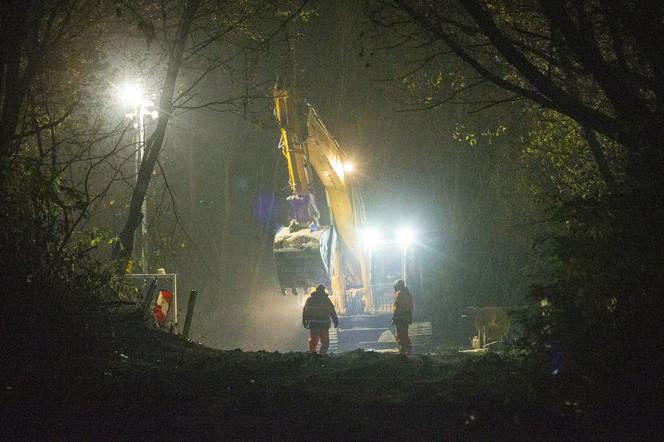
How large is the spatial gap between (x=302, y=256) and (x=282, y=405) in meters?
11.3

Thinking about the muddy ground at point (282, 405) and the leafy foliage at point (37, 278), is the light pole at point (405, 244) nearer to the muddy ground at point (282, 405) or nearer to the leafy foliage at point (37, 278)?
the leafy foliage at point (37, 278)

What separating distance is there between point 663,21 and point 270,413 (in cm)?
620

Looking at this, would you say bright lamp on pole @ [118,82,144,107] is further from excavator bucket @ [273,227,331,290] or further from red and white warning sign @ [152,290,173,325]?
excavator bucket @ [273,227,331,290]

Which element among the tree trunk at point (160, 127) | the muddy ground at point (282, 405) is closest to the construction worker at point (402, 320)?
the tree trunk at point (160, 127)

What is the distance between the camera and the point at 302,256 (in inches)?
715

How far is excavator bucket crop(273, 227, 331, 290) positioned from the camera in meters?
18.1

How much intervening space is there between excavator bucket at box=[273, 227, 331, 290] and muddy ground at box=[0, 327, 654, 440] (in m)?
9.16

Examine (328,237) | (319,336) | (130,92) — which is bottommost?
(319,336)

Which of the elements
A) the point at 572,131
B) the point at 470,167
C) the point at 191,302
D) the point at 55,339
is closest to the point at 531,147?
the point at 572,131

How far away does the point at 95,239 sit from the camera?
39.4ft

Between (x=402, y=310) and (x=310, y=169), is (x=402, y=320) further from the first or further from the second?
(x=310, y=169)

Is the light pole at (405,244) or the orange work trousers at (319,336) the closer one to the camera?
the orange work trousers at (319,336)

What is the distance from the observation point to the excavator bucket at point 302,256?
18094 millimetres

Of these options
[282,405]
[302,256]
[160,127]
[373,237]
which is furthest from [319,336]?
[282,405]
